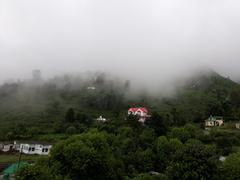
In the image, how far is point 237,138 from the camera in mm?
71000

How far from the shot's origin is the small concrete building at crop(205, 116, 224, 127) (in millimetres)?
94419

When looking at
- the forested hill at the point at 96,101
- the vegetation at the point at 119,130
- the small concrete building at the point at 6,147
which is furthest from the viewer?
the forested hill at the point at 96,101

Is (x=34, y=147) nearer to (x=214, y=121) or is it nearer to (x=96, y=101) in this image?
(x=96, y=101)

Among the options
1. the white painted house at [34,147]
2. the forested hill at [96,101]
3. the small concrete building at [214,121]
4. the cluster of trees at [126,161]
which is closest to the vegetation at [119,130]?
the cluster of trees at [126,161]

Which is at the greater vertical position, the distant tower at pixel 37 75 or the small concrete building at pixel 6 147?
the distant tower at pixel 37 75

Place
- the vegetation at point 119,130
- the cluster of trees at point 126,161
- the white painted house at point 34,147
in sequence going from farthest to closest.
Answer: the white painted house at point 34,147 → the vegetation at point 119,130 → the cluster of trees at point 126,161

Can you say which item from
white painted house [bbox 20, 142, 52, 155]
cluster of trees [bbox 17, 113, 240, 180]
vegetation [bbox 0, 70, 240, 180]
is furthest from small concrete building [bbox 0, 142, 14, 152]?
cluster of trees [bbox 17, 113, 240, 180]

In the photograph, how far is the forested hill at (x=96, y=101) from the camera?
345ft

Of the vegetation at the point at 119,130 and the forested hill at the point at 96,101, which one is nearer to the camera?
the vegetation at the point at 119,130

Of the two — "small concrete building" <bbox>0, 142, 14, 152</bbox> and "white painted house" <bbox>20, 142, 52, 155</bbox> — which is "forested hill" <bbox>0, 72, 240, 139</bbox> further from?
"white painted house" <bbox>20, 142, 52, 155</bbox>

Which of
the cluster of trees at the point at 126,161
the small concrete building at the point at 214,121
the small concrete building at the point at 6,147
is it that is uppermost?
the small concrete building at the point at 214,121

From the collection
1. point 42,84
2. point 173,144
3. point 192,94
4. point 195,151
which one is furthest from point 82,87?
point 195,151

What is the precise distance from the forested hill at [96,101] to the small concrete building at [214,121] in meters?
3.76

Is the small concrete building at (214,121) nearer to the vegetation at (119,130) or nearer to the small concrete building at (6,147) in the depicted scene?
the vegetation at (119,130)
